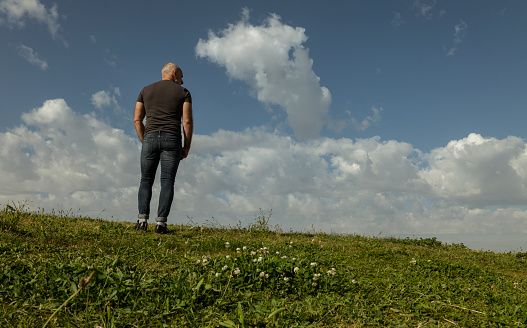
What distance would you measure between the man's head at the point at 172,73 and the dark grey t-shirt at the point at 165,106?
32 cm

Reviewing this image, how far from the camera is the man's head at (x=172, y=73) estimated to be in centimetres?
989

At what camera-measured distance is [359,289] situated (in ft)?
16.1

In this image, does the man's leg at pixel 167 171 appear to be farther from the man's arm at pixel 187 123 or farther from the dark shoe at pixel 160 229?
the man's arm at pixel 187 123

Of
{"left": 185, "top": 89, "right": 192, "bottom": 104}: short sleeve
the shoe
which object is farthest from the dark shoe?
{"left": 185, "top": 89, "right": 192, "bottom": 104}: short sleeve

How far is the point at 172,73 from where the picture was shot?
32.4 ft

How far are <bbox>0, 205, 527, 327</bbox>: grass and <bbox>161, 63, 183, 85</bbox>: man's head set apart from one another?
4.79 metres

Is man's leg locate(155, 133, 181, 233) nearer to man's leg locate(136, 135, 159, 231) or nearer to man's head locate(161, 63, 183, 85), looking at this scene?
man's leg locate(136, 135, 159, 231)

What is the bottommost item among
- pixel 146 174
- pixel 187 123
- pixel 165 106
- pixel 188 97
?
pixel 146 174

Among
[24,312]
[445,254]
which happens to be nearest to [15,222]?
[24,312]

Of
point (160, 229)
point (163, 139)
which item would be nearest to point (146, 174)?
point (163, 139)

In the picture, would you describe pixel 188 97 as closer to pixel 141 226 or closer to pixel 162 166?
pixel 162 166

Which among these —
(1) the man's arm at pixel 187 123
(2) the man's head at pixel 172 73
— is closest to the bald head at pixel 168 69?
(2) the man's head at pixel 172 73

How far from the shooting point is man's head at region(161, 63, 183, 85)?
32.5 ft

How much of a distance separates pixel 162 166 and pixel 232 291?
216 inches
